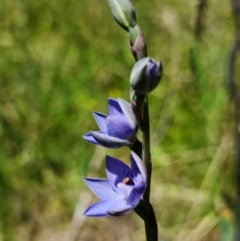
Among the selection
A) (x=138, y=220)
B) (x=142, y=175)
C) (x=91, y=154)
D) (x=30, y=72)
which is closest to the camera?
(x=142, y=175)

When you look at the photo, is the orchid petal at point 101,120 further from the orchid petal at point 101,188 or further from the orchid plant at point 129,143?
the orchid petal at point 101,188

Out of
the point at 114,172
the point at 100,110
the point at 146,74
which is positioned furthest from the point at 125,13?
the point at 100,110

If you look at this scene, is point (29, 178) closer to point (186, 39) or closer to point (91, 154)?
point (91, 154)

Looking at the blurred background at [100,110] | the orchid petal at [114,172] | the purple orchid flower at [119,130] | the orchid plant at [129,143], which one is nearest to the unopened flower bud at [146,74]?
the orchid plant at [129,143]

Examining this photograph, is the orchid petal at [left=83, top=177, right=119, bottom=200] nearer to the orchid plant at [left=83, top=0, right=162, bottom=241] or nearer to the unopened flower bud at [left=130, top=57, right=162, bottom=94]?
the orchid plant at [left=83, top=0, right=162, bottom=241]

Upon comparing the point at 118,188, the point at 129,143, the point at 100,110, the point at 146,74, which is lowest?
the point at 100,110

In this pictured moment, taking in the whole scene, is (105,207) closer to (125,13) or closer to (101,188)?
(101,188)

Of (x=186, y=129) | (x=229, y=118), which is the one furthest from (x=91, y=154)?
(x=229, y=118)
